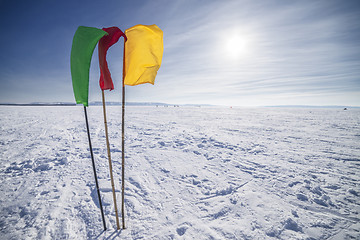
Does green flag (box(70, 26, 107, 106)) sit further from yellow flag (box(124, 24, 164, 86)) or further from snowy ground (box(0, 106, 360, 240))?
snowy ground (box(0, 106, 360, 240))

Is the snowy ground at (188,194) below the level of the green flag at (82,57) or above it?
below

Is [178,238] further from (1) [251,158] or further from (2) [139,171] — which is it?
(1) [251,158]

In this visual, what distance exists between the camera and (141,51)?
2.00 m

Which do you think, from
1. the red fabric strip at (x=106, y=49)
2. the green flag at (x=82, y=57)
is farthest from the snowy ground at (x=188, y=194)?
the red fabric strip at (x=106, y=49)

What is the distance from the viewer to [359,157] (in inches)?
204

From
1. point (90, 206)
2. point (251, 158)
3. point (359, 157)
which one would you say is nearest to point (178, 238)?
point (90, 206)

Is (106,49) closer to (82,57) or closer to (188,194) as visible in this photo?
(82,57)

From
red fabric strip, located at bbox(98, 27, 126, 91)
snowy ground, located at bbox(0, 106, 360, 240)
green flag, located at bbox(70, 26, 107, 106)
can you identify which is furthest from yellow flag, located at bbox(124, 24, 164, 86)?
snowy ground, located at bbox(0, 106, 360, 240)

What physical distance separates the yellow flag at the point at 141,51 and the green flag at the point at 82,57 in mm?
374

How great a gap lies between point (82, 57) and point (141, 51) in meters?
0.70

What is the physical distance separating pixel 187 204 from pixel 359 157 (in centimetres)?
652

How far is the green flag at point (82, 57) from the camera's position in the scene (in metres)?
1.69

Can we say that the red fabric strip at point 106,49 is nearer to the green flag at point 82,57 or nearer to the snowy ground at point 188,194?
the green flag at point 82,57

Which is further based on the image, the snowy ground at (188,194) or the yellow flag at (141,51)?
the snowy ground at (188,194)
